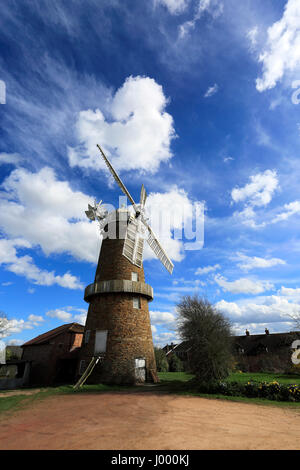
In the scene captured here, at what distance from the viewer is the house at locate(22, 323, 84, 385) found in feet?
75.8

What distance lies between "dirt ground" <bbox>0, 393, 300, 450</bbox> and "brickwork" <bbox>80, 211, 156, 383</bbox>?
5.31m

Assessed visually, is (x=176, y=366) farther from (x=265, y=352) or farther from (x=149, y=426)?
(x=149, y=426)

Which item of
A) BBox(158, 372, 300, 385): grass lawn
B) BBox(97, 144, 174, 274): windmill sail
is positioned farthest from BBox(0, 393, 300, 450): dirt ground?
BBox(97, 144, 174, 274): windmill sail

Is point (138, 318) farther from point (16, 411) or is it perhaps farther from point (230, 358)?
point (16, 411)

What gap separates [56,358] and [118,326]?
10804mm

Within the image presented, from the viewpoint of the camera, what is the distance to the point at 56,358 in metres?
23.7

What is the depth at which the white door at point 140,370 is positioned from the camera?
654 inches

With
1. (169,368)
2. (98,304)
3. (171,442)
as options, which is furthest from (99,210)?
(169,368)

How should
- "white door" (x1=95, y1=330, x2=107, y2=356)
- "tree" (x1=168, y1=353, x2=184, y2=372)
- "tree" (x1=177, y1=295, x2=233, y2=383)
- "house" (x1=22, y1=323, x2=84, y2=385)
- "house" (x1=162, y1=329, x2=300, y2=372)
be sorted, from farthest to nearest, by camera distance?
"tree" (x1=168, y1=353, x2=184, y2=372), "house" (x1=162, y1=329, x2=300, y2=372), "house" (x1=22, y1=323, x2=84, y2=385), "white door" (x1=95, y1=330, x2=107, y2=356), "tree" (x1=177, y1=295, x2=233, y2=383)

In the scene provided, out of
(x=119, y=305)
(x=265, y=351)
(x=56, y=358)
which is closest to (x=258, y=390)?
(x=119, y=305)

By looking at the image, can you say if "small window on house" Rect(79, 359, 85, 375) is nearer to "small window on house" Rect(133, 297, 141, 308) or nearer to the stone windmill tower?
the stone windmill tower

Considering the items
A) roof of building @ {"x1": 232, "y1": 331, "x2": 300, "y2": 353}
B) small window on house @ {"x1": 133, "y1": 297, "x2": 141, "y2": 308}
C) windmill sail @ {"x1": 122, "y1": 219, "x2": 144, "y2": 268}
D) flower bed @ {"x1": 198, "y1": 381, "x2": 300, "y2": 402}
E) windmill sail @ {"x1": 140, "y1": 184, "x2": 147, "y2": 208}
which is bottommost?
flower bed @ {"x1": 198, "y1": 381, "x2": 300, "y2": 402}

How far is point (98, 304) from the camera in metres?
18.5

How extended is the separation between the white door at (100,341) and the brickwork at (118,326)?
10.6 inches
